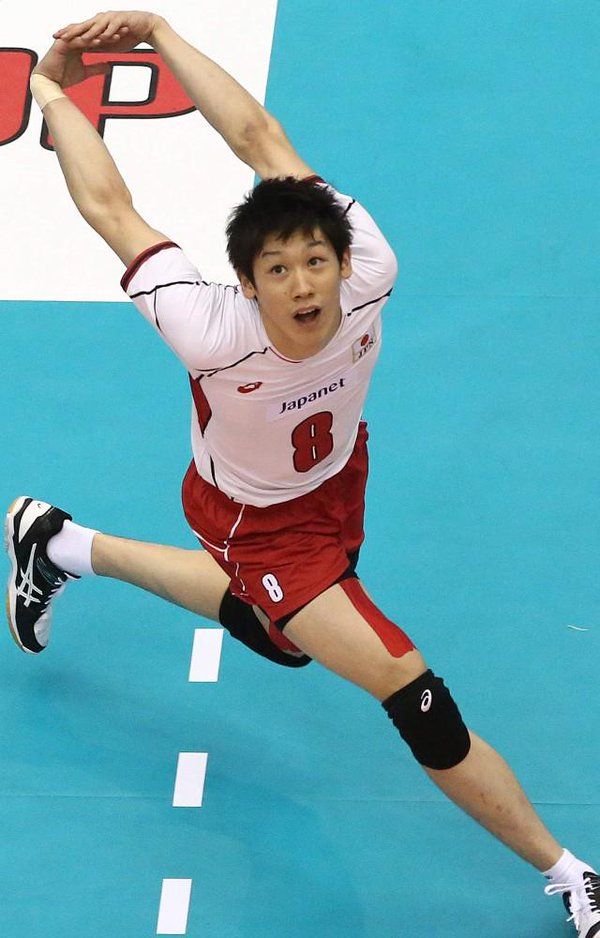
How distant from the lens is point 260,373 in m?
3.95

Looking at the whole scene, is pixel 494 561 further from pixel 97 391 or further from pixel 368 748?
pixel 97 391

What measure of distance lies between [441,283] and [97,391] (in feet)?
4.59

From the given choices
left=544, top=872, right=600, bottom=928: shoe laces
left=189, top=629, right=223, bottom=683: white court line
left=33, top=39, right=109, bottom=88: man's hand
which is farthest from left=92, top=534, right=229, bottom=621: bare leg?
left=33, top=39, right=109, bottom=88: man's hand

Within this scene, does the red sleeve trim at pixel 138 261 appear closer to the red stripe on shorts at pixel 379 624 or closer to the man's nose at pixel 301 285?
the man's nose at pixel 301 285

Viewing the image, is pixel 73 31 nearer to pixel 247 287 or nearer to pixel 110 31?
pixel 110 31

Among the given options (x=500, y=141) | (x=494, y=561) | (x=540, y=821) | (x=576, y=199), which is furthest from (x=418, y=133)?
(x=540, y=821)

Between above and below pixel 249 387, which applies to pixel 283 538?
below

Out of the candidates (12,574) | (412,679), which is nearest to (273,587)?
(412,679)

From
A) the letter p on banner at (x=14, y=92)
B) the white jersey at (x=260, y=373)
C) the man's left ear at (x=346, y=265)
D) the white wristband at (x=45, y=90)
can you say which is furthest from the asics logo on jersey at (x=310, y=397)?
the letter p on banner at (x=14, y=92)

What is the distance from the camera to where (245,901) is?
14.3 feet

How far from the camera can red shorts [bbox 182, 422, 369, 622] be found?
421cm

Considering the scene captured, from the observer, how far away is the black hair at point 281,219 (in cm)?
379

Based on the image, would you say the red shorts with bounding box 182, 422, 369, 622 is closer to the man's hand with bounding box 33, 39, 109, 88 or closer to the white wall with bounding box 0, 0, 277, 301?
the man's hand with bounding box 33, 39, 109, 88

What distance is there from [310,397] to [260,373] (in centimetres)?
18
